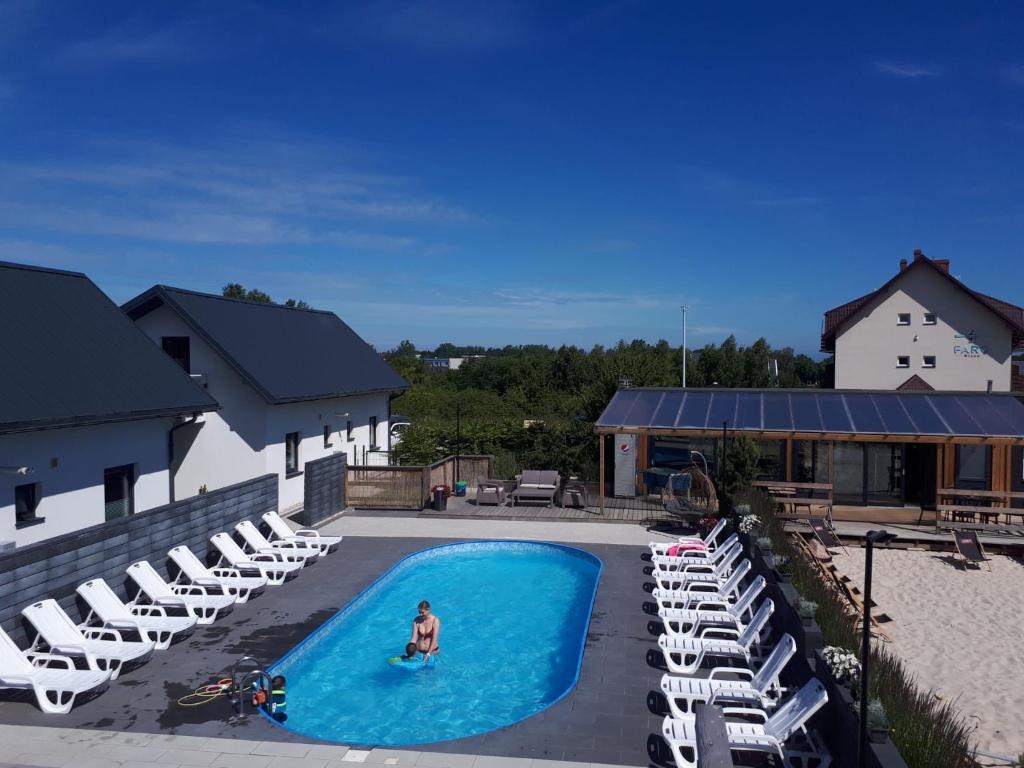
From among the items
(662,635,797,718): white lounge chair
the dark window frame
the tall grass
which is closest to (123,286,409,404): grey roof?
the dark window frame

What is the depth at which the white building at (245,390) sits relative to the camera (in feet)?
59.4

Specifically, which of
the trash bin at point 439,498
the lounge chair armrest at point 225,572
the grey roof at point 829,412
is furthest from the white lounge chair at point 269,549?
the grey roof at point 829,412

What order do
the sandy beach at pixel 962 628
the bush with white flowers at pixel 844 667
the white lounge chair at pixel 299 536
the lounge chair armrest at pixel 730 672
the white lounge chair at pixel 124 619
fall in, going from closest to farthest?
the bush with white flowers at pixel 844 667
the lounge chair armrest at pixel 730 672
the sandy beach at pixel 962 628
the white lounge chair at pixel 124 619
the white lounge chair at pixel 299 536

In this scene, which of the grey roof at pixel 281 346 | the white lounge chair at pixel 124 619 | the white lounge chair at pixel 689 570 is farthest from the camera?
the grey roof at pixel 281 346

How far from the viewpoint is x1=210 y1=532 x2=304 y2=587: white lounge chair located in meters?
13.2

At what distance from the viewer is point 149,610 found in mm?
11023

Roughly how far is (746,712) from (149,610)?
8.45m

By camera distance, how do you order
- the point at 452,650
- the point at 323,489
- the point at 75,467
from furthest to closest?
the point at 323,489
the point at 75,467
the point at 452,650

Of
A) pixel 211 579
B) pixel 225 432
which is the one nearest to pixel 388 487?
pixel 225 432

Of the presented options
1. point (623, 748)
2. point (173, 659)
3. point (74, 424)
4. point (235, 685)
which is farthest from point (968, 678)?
point (74, 424)

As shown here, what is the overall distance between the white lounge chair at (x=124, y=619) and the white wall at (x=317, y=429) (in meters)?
7.62

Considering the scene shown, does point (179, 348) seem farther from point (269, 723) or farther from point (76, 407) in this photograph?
point (269, 723)

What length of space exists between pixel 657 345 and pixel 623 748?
5944 centimetres

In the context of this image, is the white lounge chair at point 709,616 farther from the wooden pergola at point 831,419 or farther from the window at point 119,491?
the window at point 119,491
